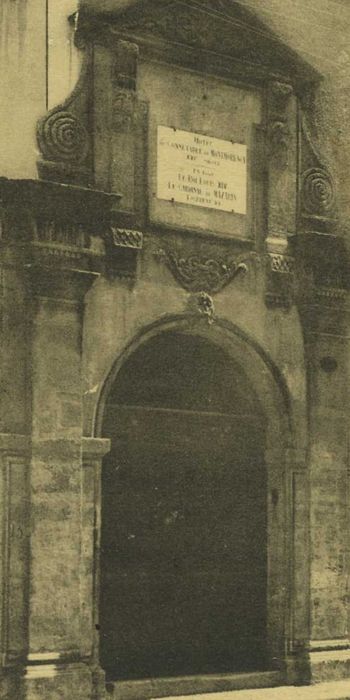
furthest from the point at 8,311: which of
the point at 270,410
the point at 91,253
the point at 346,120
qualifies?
the point at 346,120

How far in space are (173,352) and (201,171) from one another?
152 cm

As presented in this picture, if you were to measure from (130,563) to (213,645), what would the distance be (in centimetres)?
114

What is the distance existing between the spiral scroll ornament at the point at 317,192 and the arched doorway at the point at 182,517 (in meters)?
1.60

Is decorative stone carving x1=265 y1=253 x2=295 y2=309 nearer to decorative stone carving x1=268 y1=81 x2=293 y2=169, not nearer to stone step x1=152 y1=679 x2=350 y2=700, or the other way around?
decorative stone carving x1=268 y1=81 x2=293 y2=169

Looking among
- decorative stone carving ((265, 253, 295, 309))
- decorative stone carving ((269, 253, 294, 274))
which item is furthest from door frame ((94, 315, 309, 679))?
decorative stone carving ((269, 253, 294, 274))

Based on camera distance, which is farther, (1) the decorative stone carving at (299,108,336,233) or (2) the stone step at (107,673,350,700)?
(1) the decorative stone carving at (299,108,336,233)

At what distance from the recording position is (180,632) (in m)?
11.0

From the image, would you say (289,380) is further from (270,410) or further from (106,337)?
(106,337)

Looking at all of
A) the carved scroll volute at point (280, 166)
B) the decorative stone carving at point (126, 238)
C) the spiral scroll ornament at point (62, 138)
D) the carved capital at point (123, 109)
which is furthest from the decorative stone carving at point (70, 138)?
the carved scroll volute at point (280, 166)

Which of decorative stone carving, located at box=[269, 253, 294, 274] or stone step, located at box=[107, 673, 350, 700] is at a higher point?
decorative stone carving, located at box=[269, 253, 294, 274]

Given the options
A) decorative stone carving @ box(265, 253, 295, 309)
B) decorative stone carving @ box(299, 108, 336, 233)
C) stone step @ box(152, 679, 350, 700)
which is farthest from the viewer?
decorative stone carving @ box(299, 108, 336, 233)

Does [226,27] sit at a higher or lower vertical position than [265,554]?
higher

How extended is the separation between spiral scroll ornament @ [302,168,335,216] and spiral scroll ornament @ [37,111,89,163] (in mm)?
2375

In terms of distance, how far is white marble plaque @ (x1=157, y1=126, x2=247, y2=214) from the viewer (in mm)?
11008
